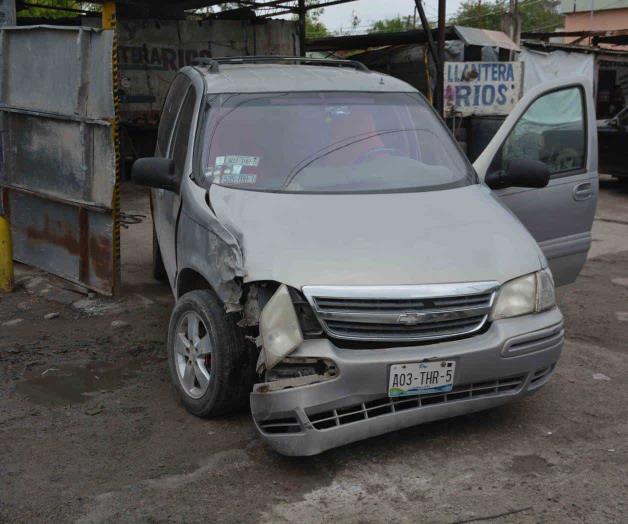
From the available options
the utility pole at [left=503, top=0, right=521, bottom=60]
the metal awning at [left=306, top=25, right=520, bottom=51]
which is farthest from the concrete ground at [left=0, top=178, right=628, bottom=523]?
the utility pole at [left=503, top=0, right=521, bottom=60]

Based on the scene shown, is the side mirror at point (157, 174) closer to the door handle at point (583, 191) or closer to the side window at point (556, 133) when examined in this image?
the side window at point (556, 133)

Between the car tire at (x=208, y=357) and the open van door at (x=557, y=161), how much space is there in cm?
221

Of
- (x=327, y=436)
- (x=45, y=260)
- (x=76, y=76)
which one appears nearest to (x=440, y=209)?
(x=327, y=436)

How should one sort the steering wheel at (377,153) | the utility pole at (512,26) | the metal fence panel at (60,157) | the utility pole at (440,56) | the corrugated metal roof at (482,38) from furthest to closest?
the utility pole at (512,26) < the corrugated metal roof at (482,38) < the utility pole at (440,56) < the metal fence panel at (60,157) < the steering wheel at (377,153)

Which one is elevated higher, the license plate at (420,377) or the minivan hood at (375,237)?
the minivan hood at (375,237)

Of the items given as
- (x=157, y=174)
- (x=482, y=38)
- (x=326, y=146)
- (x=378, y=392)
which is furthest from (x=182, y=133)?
(x=482, y=38)

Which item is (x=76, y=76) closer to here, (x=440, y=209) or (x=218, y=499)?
(x=440, y=209)

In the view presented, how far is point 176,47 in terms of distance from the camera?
14875mm

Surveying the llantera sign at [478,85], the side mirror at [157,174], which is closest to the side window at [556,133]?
the side mirror at [157,174]

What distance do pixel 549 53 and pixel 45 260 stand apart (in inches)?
556

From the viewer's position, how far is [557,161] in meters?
5.82

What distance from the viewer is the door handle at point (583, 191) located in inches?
226

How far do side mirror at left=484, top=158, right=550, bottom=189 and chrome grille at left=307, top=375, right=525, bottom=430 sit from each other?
1532 millimetres

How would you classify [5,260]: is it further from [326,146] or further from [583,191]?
[583,191]
